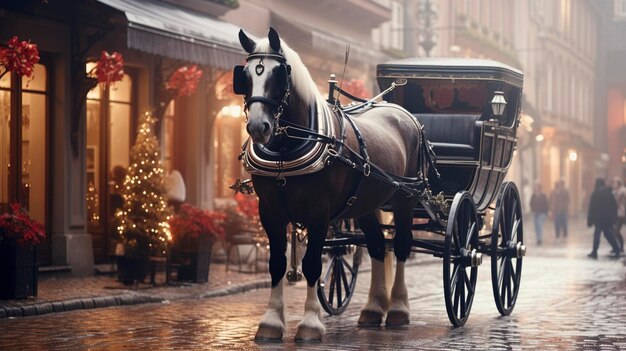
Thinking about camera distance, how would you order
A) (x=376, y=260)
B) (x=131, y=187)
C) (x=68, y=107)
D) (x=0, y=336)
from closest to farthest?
(x=0, y=336) < (x=376, y=260) < (x=131, y=187) < (x=68, y=107)

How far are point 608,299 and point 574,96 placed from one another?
57.1 m

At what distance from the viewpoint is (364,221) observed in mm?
13016

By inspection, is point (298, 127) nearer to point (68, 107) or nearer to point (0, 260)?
point (0, 260)

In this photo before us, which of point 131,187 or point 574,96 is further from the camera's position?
point 574,96

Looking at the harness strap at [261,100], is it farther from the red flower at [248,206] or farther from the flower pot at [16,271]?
the red flower at [248,206]

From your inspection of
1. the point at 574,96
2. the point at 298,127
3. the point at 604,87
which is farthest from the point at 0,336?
the point at 604,87

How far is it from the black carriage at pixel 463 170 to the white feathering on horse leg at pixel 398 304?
0.42m

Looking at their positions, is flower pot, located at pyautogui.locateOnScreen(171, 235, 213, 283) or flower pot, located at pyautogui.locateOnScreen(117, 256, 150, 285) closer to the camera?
flower pot, located at pyautogui.locateOnScreen(117, 256, 150, 285)

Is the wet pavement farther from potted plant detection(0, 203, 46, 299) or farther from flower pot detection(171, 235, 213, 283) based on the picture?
potted plant detection(0, 203, 46, 299)

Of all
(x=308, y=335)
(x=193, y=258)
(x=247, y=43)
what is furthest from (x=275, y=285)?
(x=193, y=258)

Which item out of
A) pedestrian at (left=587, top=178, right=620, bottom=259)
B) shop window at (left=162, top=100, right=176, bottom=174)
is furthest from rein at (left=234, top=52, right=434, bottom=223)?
pedestrian at (left=587, top=178, right=620, bottom=259)

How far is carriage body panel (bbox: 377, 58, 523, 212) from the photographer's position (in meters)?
13.8

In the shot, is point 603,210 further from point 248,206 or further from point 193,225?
point 193,225

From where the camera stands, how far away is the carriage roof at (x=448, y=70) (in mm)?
14273
